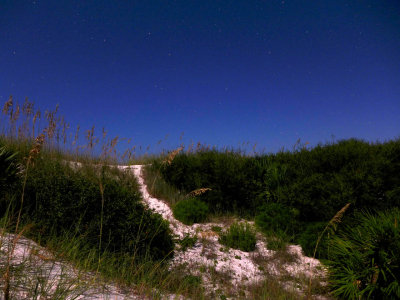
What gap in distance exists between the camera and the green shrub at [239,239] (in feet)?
22.9

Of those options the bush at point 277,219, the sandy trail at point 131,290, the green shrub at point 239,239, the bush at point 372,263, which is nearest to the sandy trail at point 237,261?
the sandy trail at point 131,290

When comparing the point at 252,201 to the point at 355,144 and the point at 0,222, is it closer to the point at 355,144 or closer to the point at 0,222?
the point at 355,144

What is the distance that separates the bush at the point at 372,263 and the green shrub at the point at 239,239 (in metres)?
2.38

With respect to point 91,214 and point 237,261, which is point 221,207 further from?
point 91,214

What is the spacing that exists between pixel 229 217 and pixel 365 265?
4.50 metres

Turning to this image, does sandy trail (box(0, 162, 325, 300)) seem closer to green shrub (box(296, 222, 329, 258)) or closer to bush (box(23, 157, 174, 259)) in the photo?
green shrub (box(296, 222, 329, 258))

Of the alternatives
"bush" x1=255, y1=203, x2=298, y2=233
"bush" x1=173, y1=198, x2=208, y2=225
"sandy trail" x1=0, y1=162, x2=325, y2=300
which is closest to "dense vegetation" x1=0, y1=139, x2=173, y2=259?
"sandy trail" x1=0, y1=162, x2=325, y2=300

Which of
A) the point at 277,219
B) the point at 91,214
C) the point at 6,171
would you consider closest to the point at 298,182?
the point at 277,219

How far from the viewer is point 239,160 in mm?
9383

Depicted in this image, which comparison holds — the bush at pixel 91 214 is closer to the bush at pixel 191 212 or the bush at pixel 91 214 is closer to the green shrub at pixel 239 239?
the green shrub at pixel 239 239

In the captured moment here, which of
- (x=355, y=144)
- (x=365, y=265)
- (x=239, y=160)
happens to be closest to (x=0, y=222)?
(x=365, y=265)

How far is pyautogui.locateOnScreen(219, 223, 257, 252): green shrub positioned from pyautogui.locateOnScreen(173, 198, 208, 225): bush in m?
1.17

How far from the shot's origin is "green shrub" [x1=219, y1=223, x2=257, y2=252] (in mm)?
→ 6977

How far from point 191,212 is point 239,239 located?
1755 millimetres
